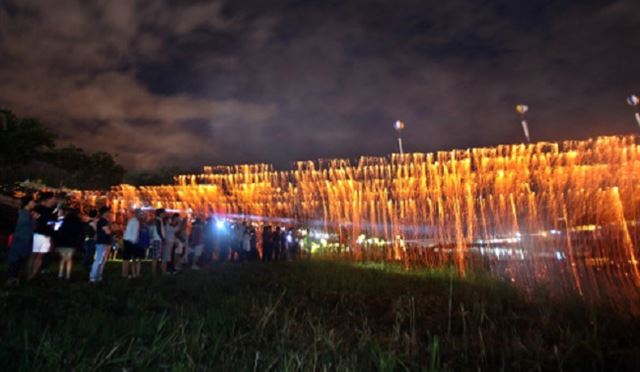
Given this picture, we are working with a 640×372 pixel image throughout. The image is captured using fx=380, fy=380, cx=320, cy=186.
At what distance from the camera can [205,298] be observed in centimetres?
577

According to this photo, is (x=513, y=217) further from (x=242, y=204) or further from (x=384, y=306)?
(x=242, y=204)

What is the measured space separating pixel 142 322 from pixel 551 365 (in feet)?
12.9

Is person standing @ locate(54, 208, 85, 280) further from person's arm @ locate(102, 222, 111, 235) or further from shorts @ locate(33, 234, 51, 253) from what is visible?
person's arm @ locate(102, 222, 111, 235)

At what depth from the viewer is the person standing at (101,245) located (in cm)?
Answer: 750

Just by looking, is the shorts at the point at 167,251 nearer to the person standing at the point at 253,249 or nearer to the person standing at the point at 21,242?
the person standing at the point at 21,242

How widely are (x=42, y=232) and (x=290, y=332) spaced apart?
6290 millimetres

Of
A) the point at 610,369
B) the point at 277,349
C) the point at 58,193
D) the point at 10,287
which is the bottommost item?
the point at 610,369

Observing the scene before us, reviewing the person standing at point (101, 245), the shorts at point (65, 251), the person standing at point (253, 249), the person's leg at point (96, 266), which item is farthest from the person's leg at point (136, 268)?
the person standing at point (253, 249)

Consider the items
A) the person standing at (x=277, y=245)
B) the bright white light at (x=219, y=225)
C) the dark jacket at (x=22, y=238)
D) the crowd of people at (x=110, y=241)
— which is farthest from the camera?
the person standing at (x=277, y=245)

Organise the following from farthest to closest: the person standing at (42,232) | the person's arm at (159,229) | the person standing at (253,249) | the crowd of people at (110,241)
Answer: the person standing at (253,249) → the person's arm at (159,229) → the person standing at (42,232) → the crowd of people at (110,241)

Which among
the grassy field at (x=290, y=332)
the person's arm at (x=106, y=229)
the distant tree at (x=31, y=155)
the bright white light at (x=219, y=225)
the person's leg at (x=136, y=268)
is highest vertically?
the distant tree at (x=31, y=155)

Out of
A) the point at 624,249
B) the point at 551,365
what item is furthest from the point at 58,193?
the point at 624,249

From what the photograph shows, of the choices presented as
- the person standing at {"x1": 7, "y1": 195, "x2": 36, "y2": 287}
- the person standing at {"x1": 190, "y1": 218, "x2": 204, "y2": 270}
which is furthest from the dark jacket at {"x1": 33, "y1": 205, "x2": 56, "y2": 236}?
Result: the person standing at {"x1": 190, "y1": 218, "x2": 204, "y2": 270}

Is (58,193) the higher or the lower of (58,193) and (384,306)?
the higher
